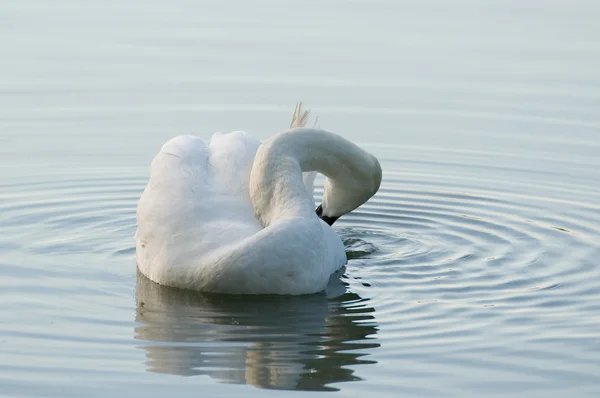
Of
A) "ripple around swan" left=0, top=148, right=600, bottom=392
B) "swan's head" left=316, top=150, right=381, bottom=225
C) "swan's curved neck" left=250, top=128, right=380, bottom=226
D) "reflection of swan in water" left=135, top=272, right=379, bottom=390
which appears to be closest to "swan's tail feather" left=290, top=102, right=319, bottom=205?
"swan's head" left=316, top=150, right=381, bottom=225

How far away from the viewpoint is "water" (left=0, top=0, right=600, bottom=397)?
9.07 m

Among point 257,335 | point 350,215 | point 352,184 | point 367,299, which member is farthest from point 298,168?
point 350,215

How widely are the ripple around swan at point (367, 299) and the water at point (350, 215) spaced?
3cm

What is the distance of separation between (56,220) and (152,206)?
89.7 inches

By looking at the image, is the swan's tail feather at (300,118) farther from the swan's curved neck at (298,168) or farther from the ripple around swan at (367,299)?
the ripple around swan at (367,299)

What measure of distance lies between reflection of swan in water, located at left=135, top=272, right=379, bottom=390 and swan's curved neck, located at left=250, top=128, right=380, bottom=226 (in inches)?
30.5

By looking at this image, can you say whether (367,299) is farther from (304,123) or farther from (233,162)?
(304,123)

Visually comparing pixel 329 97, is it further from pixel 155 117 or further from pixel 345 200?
pixel 345 200

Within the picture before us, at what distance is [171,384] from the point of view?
337 inches

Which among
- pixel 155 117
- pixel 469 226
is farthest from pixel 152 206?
pixel 155 117

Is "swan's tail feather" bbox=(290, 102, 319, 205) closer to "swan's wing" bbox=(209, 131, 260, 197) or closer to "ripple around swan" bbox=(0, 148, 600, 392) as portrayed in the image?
"swan's wing" bbox=(209, 131, 260, 197)

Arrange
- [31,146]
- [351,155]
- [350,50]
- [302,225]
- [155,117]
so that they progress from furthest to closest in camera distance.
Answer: [350,50], [155,117], [31,146], [351,155], [302,225]

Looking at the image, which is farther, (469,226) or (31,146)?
(31,146)

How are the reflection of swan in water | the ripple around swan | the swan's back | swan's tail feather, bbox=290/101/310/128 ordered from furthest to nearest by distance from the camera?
1. swan's tail feather, bbox=290/101/310/128
2. the swan's back
3. the ripple around swan
4. the reflection of swan in water
